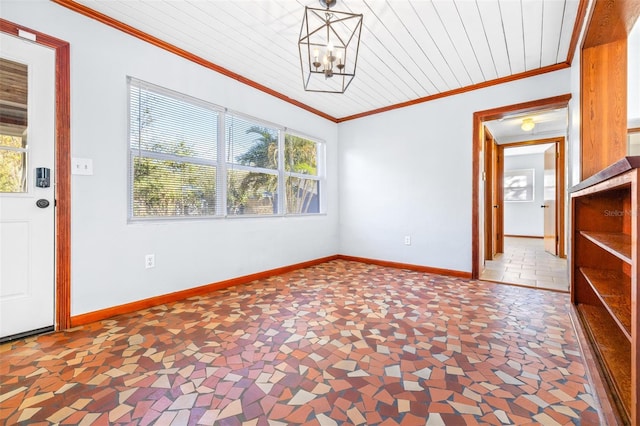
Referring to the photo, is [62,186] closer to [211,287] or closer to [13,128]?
[13,128]

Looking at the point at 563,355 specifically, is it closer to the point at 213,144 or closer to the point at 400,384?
the point at 400,384

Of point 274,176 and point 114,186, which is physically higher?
point 274,176

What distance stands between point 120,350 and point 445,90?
4087 millimetres

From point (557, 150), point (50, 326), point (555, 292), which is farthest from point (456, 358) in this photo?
point (557, 150)

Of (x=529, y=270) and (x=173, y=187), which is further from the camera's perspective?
(x=529, y=270)

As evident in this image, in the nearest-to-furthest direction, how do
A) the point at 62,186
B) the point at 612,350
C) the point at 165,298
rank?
the point at 612,350 → the point at 62,186 → the point at 165,298

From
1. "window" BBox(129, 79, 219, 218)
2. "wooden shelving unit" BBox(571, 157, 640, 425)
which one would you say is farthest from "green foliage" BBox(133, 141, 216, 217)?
"wooden shelving unit" BBox(571, 157, 640, 425)

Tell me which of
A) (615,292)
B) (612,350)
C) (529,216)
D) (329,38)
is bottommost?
(612,350)

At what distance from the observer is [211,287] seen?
2.86 meters

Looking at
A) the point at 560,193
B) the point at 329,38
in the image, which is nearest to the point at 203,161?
the point at 329,38

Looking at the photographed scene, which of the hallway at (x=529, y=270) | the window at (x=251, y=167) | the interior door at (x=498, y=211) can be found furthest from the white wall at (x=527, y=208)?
the window at (x=251, y=167)

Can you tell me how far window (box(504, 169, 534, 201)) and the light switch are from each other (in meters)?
9.17

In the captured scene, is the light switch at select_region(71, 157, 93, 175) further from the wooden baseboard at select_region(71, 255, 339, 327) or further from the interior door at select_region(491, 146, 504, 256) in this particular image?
the interior door at select_region(491, 146, 504, 256)

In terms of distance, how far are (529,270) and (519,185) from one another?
5128 millimetres
